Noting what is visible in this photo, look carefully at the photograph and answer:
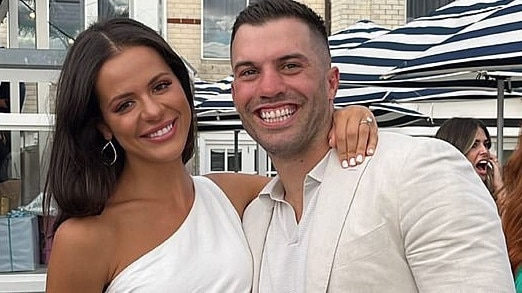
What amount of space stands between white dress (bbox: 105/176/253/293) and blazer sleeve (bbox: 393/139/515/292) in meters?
0.58

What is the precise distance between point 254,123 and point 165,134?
0.79ft

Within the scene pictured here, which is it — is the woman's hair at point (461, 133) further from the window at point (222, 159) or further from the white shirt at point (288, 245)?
the window at point (222, 159)

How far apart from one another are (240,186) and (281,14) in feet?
2.19

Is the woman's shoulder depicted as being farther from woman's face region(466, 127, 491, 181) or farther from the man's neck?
woman's face region(466, 127, 491, 181)

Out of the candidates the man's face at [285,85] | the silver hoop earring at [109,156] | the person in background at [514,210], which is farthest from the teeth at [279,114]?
the person in background at [514,210]

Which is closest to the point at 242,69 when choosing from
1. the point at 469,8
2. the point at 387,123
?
the point at 469,8

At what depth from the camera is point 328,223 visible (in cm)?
159

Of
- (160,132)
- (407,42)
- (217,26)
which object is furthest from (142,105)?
(217,26)

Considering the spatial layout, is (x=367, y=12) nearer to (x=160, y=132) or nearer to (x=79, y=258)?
(x=160, y=132)

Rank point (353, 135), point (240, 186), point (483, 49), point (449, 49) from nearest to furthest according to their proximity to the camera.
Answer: point (353, 135)
point (240, 186)
point (483, 49)
point (449, 49)

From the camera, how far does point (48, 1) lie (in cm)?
609

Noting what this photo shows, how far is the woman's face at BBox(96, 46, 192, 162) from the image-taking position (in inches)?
72.1

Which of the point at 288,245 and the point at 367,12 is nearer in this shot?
the point at 288,245

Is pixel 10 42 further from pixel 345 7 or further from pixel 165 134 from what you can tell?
pixel 345 7
